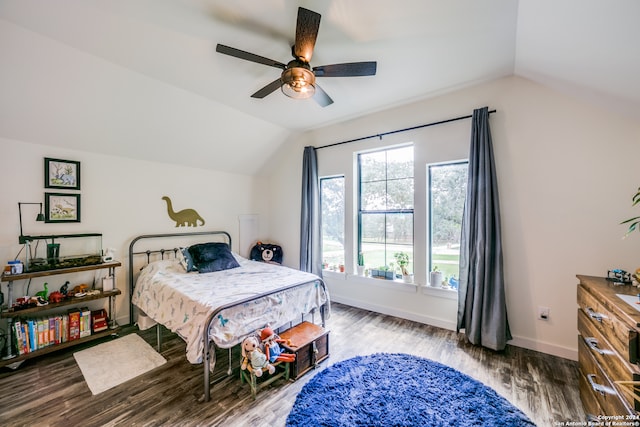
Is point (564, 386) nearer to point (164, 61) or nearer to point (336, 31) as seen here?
point (336, 31)

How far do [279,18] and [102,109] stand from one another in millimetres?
2260

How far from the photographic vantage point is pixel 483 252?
8.86ft

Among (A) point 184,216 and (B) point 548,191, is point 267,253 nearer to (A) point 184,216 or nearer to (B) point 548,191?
(A) point 184,216

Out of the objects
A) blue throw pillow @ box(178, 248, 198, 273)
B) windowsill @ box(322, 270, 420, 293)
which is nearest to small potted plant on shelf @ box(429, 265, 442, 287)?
windowsill @ box(322, 270, 420, 293)

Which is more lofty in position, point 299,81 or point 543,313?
point 299,81

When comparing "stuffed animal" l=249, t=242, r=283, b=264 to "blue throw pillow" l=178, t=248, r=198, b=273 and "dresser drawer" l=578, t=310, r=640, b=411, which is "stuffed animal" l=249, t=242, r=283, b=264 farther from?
"dresser drawer" l=578, t=310, r=640, b=411

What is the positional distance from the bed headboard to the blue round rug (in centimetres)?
278

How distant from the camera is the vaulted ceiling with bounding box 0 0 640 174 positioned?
179 centimetres

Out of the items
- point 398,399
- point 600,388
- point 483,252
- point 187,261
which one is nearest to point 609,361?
point 600,388

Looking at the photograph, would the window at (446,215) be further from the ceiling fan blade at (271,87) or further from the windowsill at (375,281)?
the ceiling fan blade at (271,87)

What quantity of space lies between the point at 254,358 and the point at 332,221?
2652 millimetres

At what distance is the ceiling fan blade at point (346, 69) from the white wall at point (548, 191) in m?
1.56

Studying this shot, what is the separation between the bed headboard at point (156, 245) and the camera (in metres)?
3.34

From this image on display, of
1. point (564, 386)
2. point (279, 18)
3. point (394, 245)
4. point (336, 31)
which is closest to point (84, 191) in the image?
point (279, 18)
